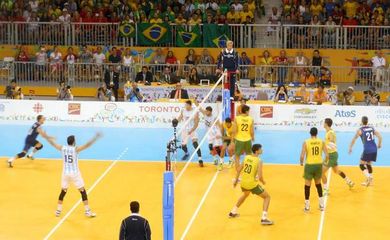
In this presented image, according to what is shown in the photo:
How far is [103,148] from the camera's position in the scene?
80.0ft

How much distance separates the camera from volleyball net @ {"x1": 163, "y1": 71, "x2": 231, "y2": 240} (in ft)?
45.1

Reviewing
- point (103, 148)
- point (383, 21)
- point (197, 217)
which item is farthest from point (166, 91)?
point (197, 217)

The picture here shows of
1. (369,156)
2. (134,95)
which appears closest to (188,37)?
(134,95)

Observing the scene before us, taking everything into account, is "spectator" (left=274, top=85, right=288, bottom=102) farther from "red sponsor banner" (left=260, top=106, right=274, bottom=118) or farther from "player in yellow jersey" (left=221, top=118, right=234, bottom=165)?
"player in yellow jersey" (left=221, top=118, right=234, bottom=165)

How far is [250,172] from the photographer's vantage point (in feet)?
53.9

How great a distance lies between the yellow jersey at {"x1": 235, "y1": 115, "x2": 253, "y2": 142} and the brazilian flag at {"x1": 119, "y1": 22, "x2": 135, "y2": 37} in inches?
590

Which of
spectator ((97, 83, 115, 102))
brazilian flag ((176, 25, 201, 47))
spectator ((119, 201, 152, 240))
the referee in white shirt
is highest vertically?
brazilian flag ((176, 25, 201, 47))

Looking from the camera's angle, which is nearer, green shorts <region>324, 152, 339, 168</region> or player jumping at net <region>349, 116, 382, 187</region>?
green shorts <region>324, 152, 339, 168</region>

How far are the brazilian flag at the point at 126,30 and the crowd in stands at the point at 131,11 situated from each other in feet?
0.96

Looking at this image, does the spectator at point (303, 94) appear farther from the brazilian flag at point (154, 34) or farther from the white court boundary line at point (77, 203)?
the white court boundary line at point (77, 203)

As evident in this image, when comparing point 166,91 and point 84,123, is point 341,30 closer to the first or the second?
point 166,91

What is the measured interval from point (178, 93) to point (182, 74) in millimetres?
4032

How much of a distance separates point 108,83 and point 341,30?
33.5 ft

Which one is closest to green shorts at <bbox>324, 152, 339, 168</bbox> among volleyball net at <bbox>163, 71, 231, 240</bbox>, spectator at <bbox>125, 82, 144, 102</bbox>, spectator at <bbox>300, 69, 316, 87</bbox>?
volleyball net at <bbox>163, 71, 231, 240</bbox>
